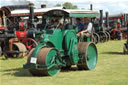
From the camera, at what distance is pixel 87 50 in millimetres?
7406

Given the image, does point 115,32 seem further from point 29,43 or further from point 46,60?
point 46,60

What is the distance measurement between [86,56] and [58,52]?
895mm

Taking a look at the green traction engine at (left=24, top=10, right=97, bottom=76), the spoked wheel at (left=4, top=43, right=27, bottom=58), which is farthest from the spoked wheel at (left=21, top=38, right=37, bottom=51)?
the green traction engine at (left=24, top=10, right=97, bottom=76)

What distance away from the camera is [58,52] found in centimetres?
663

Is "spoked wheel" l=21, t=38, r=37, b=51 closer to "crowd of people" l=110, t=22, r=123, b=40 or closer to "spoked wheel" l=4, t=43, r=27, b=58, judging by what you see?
"spoked wheel" l=4, t=43, r=27, b=58

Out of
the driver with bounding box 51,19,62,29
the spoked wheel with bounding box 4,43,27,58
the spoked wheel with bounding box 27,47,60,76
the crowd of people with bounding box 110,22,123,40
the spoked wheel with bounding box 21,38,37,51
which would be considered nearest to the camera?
the spoked wheel with bounding box 27,47,60,76

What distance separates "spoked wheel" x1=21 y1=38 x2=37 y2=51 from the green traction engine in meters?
4.18

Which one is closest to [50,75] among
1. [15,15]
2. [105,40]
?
[15,15]

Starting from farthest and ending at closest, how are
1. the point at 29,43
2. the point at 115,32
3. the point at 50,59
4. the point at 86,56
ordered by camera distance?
the point at 115,32 → the point at 29,43 → the point at 86,56 → the point at 50,59

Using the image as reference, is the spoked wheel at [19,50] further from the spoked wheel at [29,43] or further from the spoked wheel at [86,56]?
the spoked wheel at [86,56]

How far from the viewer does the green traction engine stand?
629cm

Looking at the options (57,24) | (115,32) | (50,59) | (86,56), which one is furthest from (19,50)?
(115,32)

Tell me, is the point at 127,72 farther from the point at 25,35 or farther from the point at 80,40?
the point at 25,35

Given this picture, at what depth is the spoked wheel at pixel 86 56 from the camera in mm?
7238
